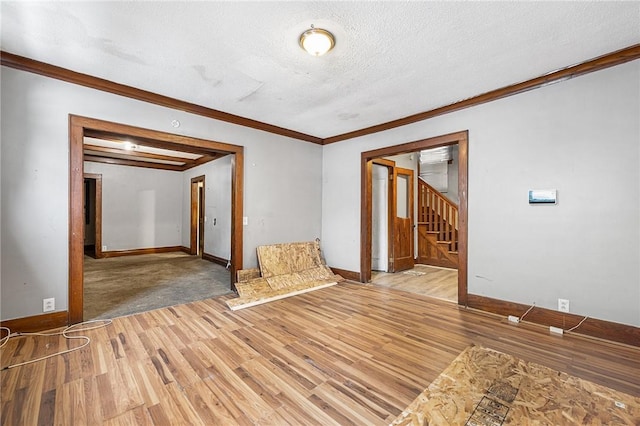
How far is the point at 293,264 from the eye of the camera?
16.3 feet

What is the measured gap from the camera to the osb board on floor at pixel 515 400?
1.63m

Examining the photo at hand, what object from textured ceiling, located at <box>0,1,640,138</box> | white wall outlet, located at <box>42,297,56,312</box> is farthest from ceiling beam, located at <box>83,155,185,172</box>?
textured ceiling, located at <box>0,1,640,138</box>

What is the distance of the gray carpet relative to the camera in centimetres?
366

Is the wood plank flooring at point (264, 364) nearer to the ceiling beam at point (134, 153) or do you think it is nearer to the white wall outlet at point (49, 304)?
the white wall outlet at point (49, 304)

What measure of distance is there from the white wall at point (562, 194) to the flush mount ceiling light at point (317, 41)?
7.56ft

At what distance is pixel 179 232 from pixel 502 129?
29.6 ft

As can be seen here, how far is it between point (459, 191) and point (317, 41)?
2.69 m

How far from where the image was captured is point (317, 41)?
7.60 ft

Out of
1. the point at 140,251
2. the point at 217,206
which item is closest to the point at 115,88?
the point at 217,206

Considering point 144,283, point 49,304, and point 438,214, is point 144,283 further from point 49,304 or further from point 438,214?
point 438,214

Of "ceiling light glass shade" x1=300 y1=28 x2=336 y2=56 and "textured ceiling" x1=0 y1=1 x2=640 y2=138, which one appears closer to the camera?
"textured ceiling" x1=0 y1=1 x2=640 y2=138

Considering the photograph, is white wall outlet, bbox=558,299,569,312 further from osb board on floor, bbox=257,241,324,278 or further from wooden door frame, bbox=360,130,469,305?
osb board on floor, bbox=257,241,324,278

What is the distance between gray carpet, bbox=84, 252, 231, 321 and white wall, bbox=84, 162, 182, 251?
923 millimetres

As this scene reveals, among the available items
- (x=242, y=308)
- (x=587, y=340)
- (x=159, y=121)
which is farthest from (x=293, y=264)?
(x=587, y=340)
